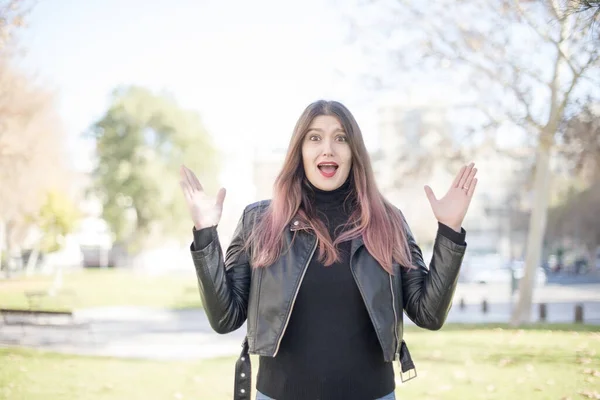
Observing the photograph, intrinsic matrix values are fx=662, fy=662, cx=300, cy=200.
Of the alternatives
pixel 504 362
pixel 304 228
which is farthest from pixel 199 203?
pixel 504 362

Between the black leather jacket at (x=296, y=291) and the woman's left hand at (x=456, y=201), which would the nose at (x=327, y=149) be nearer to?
the black leather jacket at (x=296, y=291)

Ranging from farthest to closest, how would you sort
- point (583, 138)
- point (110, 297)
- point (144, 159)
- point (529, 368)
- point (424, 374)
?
point (144, 159) < point (110, 297) < point (583, 138) < point (529, 368) < point (424, 374)

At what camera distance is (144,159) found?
44.3 metres

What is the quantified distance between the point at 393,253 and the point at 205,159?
44.1 m

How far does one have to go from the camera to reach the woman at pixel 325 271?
2.52 m

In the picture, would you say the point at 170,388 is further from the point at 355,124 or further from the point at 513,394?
the point at 355,124

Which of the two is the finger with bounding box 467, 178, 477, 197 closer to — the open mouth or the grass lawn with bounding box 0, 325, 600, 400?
the open mouth

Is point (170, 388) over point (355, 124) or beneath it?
beneath

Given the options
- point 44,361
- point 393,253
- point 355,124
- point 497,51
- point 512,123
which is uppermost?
point 497,51

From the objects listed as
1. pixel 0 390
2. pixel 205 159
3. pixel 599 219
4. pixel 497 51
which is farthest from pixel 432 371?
pixel 599 219

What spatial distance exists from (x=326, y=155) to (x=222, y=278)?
0.66 metres

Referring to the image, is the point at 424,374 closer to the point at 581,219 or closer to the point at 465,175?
the point at 465,175

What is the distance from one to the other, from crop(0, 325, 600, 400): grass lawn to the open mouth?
524cm

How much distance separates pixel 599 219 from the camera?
47938mm
